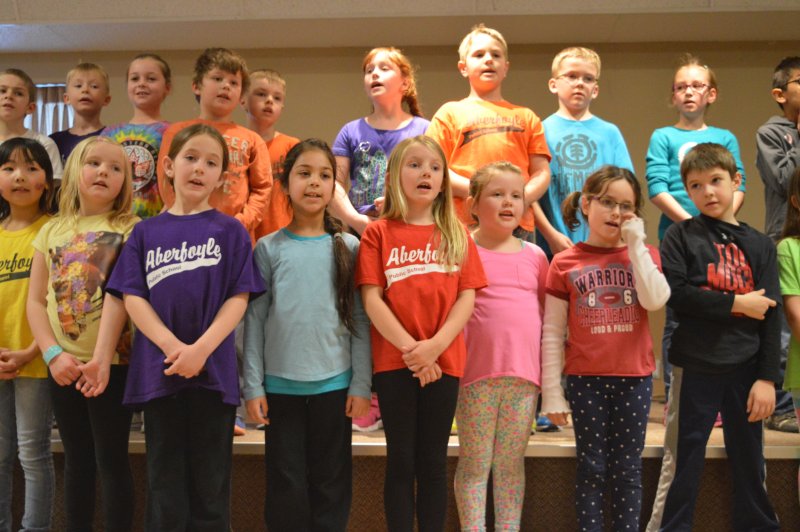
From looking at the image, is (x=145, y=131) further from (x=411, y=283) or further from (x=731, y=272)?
(x=731, y=272)

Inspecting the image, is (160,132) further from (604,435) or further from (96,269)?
(604,435)

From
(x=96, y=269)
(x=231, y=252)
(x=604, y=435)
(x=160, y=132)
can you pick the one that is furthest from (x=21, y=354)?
(x=604, y=435)

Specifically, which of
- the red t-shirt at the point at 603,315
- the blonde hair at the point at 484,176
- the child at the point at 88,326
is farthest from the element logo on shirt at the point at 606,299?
the child at the point at 88,326

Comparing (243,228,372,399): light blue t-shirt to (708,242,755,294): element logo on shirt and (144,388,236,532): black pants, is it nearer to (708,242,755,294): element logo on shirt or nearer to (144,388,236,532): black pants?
(144,388,236,532): black pants

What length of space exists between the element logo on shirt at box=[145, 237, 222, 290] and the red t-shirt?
1050mm

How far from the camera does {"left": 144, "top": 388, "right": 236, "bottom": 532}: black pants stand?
2.11m

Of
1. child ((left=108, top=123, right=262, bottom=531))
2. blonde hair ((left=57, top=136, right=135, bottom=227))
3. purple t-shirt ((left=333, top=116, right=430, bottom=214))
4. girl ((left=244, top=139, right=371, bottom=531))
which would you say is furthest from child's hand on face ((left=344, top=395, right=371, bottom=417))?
purple t-shirt ((left=333, top=116, right=430, bottom=214))

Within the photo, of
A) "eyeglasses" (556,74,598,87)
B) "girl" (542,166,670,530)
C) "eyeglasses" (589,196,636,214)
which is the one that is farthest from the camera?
"eyeglasses" (556,74,598,87)

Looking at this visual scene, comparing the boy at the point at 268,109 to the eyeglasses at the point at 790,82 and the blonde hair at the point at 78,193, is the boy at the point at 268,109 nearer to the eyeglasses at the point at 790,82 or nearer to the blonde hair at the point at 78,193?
the blonde hair at the point at 78,193

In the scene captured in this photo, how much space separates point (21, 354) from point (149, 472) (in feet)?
2.37

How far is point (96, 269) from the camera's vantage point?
239 centimetres

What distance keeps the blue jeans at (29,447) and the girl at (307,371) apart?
0.80 meters

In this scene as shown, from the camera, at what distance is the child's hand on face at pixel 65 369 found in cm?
232

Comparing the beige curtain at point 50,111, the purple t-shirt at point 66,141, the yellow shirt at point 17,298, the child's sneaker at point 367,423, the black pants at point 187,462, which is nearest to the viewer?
the black pants at point 187,462
